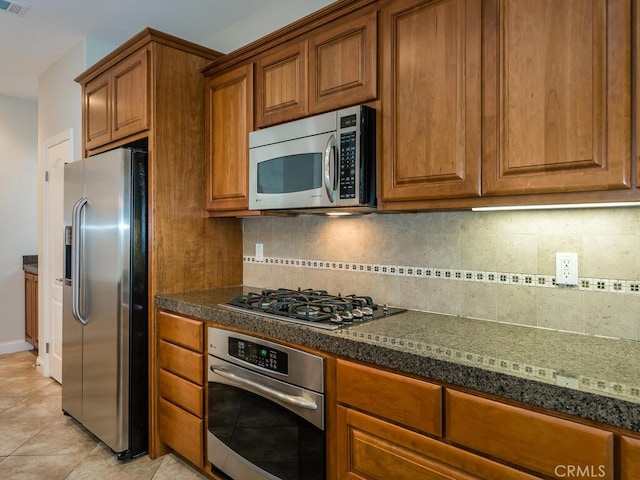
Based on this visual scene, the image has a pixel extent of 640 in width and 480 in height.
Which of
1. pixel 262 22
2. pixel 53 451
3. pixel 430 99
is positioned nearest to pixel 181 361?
pixel 53 451

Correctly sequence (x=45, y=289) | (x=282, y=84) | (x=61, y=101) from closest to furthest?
(x=282, y=84) → (x=61, y=101) → (x=45, y=289)

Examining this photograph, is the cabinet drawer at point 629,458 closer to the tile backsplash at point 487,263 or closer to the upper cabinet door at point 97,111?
the tile backsplash at point 487,263

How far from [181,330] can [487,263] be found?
156cm

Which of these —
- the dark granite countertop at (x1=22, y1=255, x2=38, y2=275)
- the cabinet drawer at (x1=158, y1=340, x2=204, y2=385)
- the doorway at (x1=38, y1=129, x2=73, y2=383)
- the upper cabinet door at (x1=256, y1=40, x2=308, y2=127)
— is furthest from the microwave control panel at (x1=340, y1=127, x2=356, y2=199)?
the dark granite countertop at (x1=22, y1=255, x2=38, y2=275)

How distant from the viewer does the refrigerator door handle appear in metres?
2.62

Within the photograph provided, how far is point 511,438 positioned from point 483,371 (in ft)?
0.58

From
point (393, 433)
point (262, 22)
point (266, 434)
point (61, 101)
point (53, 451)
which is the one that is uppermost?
point (262, 22)

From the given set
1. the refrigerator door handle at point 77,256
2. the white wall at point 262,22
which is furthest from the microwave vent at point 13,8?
the refrigerator door handle at point 77,256

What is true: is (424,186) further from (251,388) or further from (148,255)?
(148,255)

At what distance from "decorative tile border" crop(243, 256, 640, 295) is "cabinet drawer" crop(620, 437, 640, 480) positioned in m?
A: 0.67

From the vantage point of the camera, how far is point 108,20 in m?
3.05

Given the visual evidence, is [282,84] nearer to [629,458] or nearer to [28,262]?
[629,458]

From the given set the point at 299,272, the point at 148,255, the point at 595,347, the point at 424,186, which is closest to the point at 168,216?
the point at 148,255

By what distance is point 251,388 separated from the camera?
1.86 meters
